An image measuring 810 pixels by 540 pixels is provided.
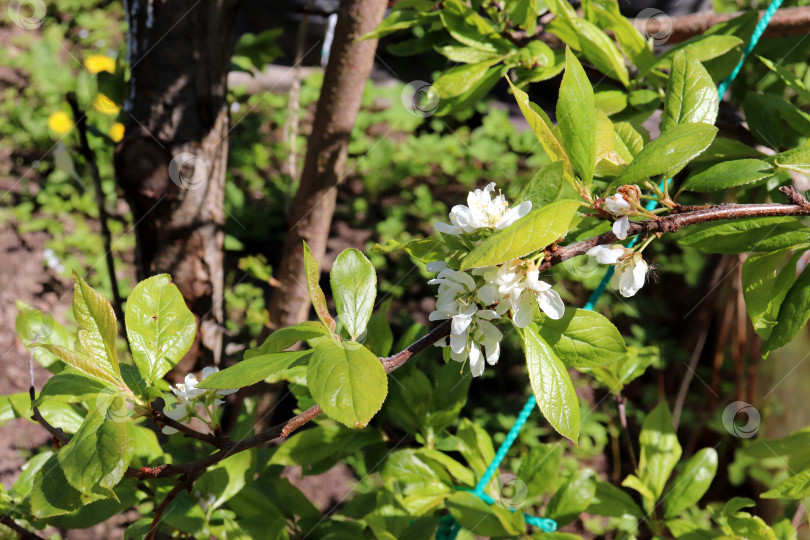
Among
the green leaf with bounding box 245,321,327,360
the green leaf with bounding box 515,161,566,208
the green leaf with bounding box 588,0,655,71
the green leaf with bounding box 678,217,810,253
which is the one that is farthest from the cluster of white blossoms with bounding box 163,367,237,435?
the green leaf with bounding box 588,0,655,71

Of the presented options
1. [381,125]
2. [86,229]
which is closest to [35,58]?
[86,229]

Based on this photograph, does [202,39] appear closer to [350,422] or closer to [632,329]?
[350,422]

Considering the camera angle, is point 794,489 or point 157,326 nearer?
point 157,326

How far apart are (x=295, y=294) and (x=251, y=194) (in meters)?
1.63

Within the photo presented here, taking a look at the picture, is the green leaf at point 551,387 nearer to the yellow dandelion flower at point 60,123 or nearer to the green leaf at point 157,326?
the green leaf at point 157,326

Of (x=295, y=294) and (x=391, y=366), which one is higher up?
(x=391, y=366)

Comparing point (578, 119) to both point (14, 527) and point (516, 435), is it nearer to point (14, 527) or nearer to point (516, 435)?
point (516, 435)

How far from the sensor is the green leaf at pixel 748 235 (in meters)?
0.71

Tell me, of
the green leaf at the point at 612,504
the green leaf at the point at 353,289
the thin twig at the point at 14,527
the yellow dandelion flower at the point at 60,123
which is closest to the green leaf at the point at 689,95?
the green leaf at the point at 353,289

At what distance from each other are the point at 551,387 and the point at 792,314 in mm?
356

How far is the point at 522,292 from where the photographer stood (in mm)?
596

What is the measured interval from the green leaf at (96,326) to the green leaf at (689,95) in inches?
25.8

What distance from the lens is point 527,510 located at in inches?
77.8

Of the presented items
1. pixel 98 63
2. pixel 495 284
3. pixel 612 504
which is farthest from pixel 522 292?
pixel 98 63
